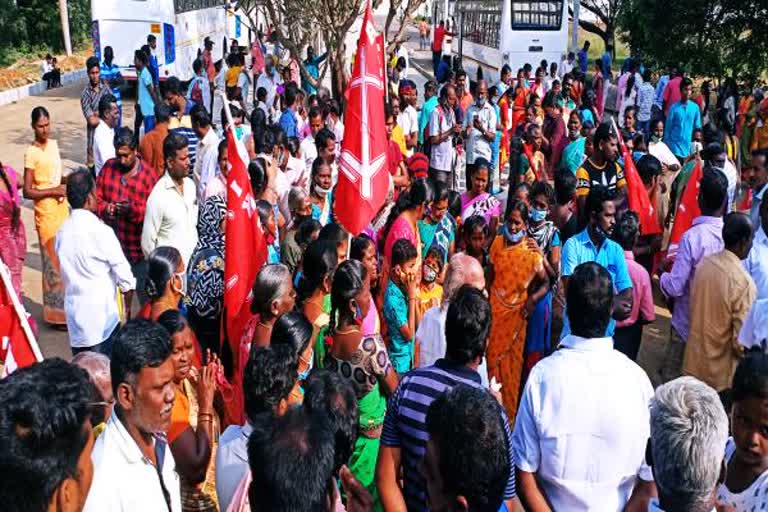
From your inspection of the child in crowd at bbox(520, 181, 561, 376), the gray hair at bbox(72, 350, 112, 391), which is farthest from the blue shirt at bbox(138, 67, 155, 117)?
the gray hair at bbox(72, 350, 112, 391)

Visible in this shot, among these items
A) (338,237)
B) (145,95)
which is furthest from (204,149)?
(145,95)

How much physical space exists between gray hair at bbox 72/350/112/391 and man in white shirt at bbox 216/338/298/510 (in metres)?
0.67

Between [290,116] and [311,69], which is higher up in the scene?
[311,69]

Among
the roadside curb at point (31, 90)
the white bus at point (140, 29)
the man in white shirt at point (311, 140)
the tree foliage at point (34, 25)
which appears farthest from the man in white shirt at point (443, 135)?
the tree foliage at point (34, 25)

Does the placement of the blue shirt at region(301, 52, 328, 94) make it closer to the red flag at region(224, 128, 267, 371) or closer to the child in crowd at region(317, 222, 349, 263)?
the red flag at region(224, 128, 267, 371)

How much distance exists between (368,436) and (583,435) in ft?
3.51

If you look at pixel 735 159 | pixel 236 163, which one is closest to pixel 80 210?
pixel 236 163

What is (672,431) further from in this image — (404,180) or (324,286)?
(404,180)

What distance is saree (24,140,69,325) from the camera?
23.6ft

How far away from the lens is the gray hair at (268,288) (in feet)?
13.5

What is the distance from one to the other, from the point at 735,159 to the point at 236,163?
7.93 m

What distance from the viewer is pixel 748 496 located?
2.73 m

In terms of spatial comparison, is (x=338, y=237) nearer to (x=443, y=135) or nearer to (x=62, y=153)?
(x=443, y=135)

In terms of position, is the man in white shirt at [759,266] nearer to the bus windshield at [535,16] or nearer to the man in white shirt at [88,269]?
the man in white shirt at [88,269]
